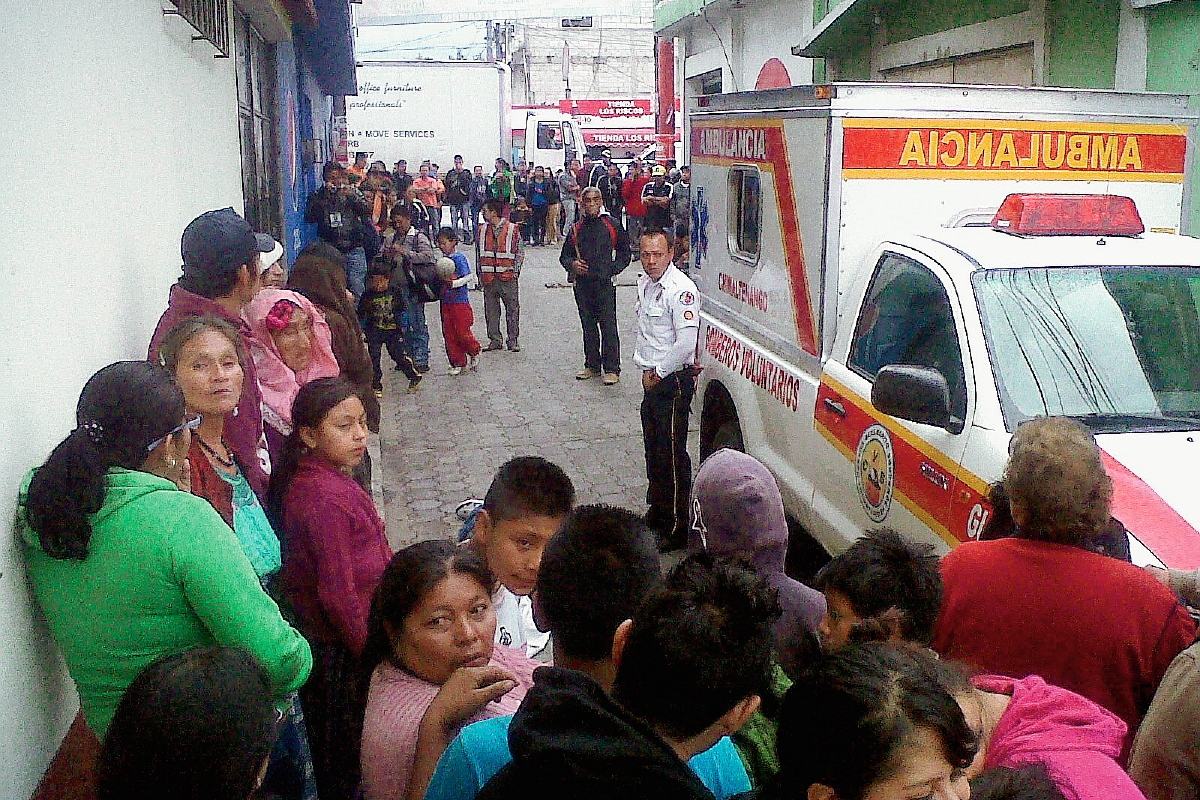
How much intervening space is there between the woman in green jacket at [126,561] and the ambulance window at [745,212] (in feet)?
13.2

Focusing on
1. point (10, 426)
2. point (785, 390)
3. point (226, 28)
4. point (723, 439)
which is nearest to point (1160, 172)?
point (785, 390)

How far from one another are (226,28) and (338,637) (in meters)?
6.08

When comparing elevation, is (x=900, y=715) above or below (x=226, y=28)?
below

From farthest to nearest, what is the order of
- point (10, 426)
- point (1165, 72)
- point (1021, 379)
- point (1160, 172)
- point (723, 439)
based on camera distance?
point (1165, 72) < point (723, 439) < point (1160, 172) < point (1021, 379) < point (10, 426)

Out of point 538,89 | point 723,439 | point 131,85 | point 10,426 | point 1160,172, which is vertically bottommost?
point 723,439

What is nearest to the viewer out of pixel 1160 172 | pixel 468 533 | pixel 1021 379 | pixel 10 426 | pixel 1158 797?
pixel 1158 797

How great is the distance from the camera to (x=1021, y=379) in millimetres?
3787

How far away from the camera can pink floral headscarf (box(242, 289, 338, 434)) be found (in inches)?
173

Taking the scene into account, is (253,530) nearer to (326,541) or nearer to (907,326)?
(326,541)

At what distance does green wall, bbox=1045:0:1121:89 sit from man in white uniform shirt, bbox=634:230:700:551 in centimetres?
390

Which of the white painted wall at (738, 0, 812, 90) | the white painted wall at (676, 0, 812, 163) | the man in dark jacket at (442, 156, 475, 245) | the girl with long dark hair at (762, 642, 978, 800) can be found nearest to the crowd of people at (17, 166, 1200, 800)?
Answer: the girl with long dark hair at (762, 642, 978, 800)

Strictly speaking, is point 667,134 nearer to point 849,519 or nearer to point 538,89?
point 849,519

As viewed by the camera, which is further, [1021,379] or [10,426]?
[1021,379]

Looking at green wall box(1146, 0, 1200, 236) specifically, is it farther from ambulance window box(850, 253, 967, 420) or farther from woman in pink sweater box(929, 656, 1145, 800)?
woman in pink sweater box(929, 656, 1145, 800)
